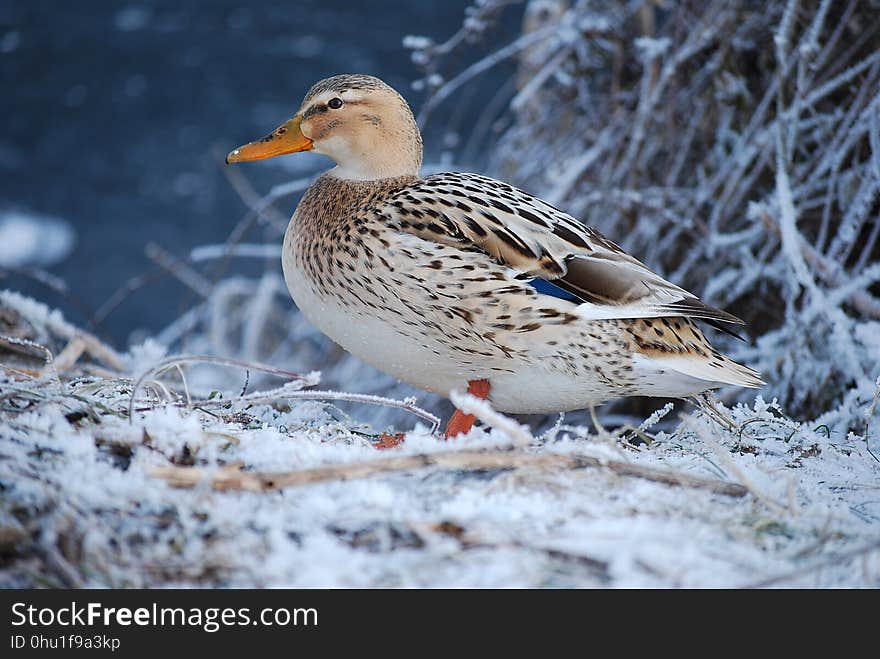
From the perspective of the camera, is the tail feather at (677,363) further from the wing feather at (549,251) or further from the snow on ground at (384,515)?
the snow on ground at (384,515)

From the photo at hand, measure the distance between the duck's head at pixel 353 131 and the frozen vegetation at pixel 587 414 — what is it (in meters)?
0.75

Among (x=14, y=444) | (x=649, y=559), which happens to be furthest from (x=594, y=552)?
(x=14, y=444)

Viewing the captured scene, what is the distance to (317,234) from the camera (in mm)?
3064

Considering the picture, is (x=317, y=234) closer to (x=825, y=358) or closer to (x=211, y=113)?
(x=825, y=358)

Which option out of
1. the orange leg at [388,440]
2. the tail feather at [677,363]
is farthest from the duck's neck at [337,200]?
the tail feather at [677,363]

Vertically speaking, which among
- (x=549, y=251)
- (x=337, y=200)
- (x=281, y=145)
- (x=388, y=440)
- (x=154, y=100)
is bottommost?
(x=388, y=440)

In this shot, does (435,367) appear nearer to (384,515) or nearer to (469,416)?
(469,416)

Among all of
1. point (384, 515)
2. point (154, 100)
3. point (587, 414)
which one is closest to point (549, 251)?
point (384, 515)

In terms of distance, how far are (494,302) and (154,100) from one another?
639 cm

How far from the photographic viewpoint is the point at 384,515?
1.83m

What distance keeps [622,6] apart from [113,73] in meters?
5.48

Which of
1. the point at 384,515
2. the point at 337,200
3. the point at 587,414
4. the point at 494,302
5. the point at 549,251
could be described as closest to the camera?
the point at 384,515

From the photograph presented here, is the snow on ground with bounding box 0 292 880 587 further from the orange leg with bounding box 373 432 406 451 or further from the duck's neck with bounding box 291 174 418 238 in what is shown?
the duck's neck with bounding box 291 174 418 238

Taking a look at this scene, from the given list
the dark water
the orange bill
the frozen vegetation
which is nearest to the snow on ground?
the frozen vegetation
